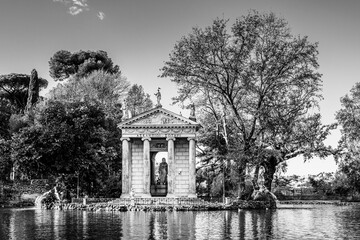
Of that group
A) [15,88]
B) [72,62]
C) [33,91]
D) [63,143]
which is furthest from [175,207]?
[15,88]

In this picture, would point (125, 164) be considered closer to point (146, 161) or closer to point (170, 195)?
point (146, 161)

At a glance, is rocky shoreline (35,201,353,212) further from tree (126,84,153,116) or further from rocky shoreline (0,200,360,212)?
tree (126,84,153,116)

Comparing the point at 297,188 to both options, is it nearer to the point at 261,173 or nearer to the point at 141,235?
the point at 261,173

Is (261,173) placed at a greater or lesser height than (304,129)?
lesser

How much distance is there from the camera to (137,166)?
5209cm

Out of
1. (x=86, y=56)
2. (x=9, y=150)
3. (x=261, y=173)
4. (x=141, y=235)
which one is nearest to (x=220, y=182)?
(x=261, y=173)

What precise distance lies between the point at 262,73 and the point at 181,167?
508 inches

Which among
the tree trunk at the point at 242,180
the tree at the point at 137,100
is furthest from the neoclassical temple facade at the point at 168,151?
the tree at the point at 137,100

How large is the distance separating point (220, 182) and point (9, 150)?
2323cm

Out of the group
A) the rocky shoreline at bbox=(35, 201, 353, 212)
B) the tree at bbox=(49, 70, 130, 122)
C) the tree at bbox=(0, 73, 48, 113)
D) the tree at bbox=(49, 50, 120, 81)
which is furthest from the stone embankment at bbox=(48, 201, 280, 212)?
the tree at bbox=(0, 73, 48, 113)

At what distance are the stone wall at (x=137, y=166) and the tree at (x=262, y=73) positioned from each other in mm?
9577

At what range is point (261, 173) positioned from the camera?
49438 mm

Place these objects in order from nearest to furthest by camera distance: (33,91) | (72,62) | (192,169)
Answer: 1. (192,169)
2. (33,91)
3. (72,62)

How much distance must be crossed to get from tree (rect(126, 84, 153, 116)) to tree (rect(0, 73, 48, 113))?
2585cm
